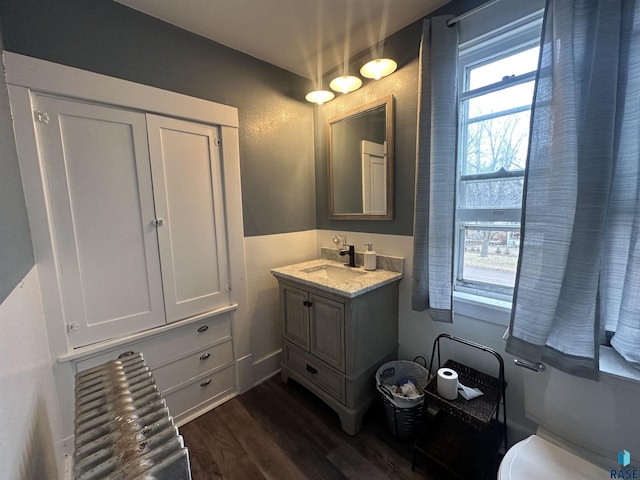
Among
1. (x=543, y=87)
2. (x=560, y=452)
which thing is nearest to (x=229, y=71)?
(x=543, y=87)

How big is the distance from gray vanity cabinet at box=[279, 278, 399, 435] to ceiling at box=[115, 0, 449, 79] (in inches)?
62.5

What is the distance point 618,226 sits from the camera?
3.16 feet

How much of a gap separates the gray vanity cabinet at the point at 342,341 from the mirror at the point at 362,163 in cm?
61

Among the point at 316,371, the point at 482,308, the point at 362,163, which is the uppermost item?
the point at 362,163

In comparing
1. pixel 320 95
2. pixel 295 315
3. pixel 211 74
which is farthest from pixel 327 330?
pixel 211 74

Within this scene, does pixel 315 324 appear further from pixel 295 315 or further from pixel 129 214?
pixel 129 214

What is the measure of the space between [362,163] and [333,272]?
855 mm

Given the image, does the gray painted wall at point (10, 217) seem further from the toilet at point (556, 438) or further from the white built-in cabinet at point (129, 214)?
the toilet at point (556, 438)

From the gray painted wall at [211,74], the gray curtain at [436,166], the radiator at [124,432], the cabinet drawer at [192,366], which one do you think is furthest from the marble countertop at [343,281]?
the radiator at [124,432]

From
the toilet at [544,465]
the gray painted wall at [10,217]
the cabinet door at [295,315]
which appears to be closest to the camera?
the gray painted wall at [10,217]

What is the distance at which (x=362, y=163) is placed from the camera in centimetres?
192

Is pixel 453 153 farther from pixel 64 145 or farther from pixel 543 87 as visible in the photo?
pixel 64 145

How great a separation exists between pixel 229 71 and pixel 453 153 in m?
1.52

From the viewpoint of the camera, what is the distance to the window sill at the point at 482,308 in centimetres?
129
